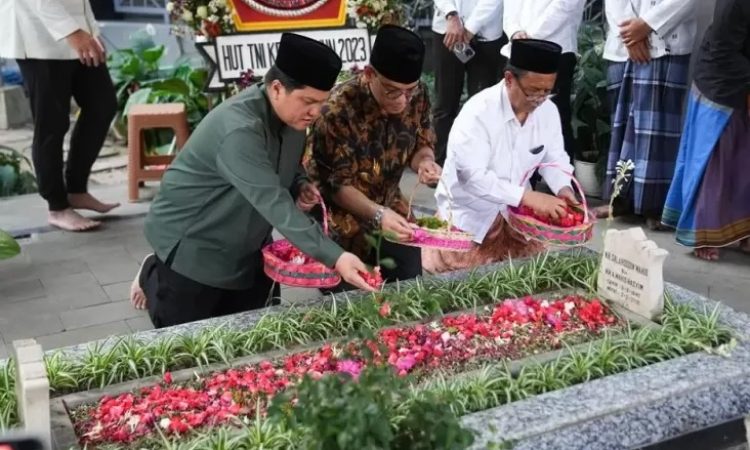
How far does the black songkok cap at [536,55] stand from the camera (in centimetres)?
302

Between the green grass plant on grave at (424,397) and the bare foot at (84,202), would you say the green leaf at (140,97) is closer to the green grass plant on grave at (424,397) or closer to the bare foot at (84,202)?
the bare foot at (84,202)

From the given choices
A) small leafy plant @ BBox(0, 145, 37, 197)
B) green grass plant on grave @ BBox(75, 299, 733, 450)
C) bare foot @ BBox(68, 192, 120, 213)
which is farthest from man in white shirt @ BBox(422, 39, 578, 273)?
small leafy plant @ BBox(0, 145, 37, 197)

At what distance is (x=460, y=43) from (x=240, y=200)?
3.17 meters

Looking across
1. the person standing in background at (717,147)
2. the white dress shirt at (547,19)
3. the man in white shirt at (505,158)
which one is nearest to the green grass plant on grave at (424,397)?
the man in white shirt at (505,158)

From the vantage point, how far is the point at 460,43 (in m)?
5.54

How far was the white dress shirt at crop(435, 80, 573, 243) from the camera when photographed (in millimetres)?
3281

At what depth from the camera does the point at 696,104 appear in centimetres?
432

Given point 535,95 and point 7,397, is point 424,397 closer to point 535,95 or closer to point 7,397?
point 7,397

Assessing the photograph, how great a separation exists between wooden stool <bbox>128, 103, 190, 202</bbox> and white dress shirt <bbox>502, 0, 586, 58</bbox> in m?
2.07

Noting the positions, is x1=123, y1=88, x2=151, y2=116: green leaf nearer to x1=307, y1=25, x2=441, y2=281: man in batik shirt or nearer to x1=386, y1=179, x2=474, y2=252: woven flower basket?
x1=307, y1=25, x2=441, y2=281: man in batik shirt

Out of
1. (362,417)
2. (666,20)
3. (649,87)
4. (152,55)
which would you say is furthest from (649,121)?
(152,55)

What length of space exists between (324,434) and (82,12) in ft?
12.2

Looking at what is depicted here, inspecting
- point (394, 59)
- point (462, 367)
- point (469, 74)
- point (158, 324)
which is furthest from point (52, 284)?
point (469, 74)

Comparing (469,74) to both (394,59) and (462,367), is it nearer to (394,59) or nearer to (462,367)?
(394,59)
